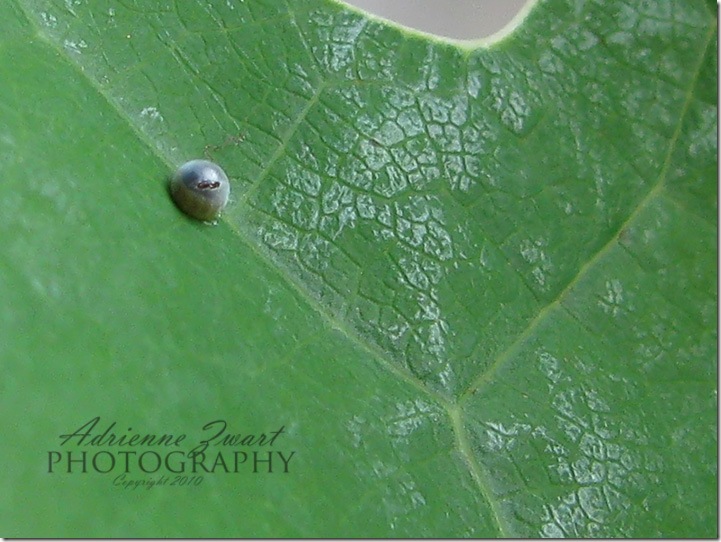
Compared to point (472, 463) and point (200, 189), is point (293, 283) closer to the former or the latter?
point (200, 189)

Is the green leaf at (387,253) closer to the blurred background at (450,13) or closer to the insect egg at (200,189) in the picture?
the insect egg at (200,189)

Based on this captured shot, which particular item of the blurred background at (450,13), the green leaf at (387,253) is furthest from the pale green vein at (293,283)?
the blurred background at (450,13)

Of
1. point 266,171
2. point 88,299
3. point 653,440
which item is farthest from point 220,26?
point 653,440

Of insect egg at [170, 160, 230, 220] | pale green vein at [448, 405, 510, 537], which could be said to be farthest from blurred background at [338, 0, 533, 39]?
pale green vein at [448, 405, 510, 537]

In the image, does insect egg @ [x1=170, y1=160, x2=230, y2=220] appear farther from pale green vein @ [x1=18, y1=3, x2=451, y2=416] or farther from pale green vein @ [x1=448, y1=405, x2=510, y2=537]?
pale green vein @ [x1=448, y1=405, x2=510, y2=537]

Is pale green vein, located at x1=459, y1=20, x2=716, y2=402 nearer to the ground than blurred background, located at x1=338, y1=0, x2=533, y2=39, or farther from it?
nearer to the ground

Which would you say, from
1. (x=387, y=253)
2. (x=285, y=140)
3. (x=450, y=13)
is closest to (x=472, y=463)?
(x=387, y=253)

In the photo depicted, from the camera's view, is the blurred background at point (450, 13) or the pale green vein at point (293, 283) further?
the blurred background at point (450, 13)
